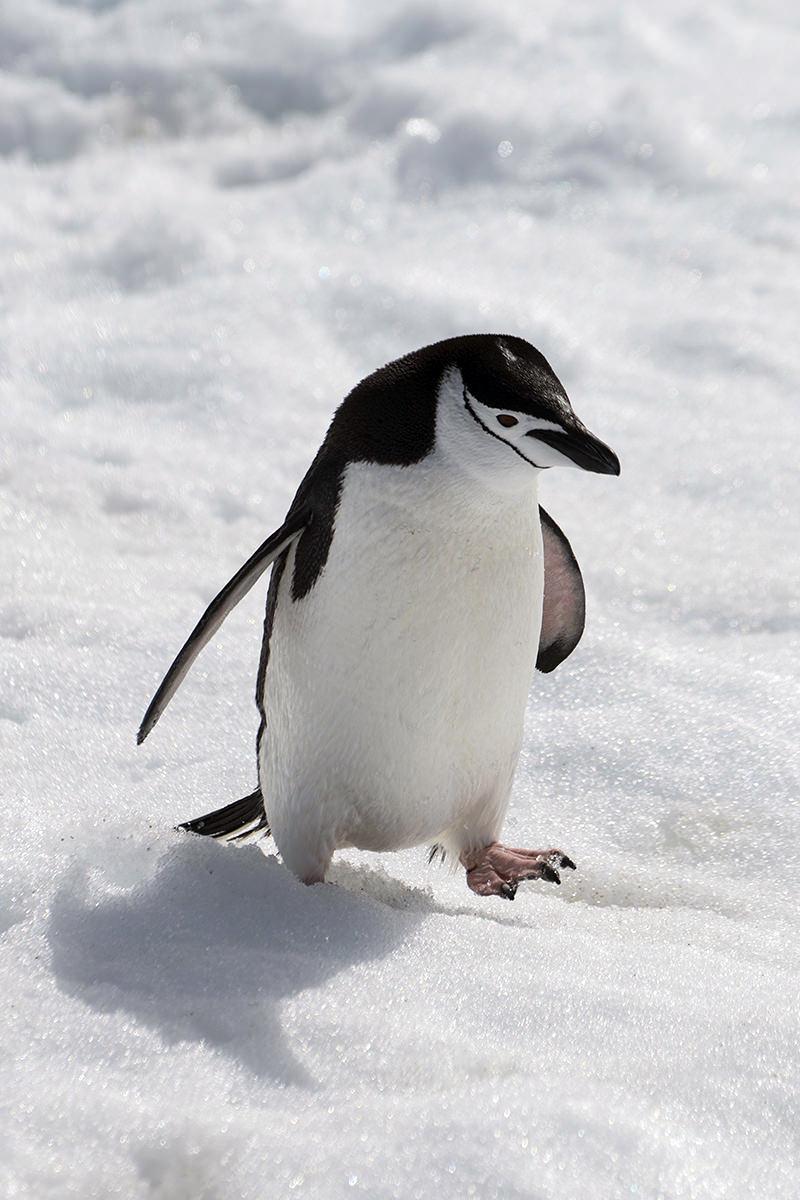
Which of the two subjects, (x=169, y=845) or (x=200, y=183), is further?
(x=200, y=183)

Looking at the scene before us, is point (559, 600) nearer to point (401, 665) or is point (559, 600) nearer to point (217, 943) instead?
point (401, 665)

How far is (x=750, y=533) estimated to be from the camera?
11.1ft

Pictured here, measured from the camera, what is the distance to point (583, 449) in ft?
5.22

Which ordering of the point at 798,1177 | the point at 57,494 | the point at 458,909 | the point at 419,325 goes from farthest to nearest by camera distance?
the point at 419,325, the point at 57,494, the point at 458,909, the point at 798,1177

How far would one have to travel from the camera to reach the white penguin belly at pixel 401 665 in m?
1.72

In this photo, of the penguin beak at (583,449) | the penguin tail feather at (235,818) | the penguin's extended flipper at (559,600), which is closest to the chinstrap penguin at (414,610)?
the penguin beak at (583,449)

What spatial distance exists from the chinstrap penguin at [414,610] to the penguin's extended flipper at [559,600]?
300 millimetres

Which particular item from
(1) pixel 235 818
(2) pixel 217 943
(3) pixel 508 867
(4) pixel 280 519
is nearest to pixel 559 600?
(3) pixel 508 867

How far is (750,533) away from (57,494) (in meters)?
1.73

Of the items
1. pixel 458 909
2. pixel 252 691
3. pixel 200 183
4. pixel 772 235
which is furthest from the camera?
pixel 200 183


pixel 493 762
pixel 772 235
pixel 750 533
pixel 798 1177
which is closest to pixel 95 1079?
pixel 798 1177

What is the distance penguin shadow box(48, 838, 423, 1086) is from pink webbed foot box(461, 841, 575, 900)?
136 millimetres

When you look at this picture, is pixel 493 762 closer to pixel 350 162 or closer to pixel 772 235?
pixel 772 235

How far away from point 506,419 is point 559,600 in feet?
→ 2.09
